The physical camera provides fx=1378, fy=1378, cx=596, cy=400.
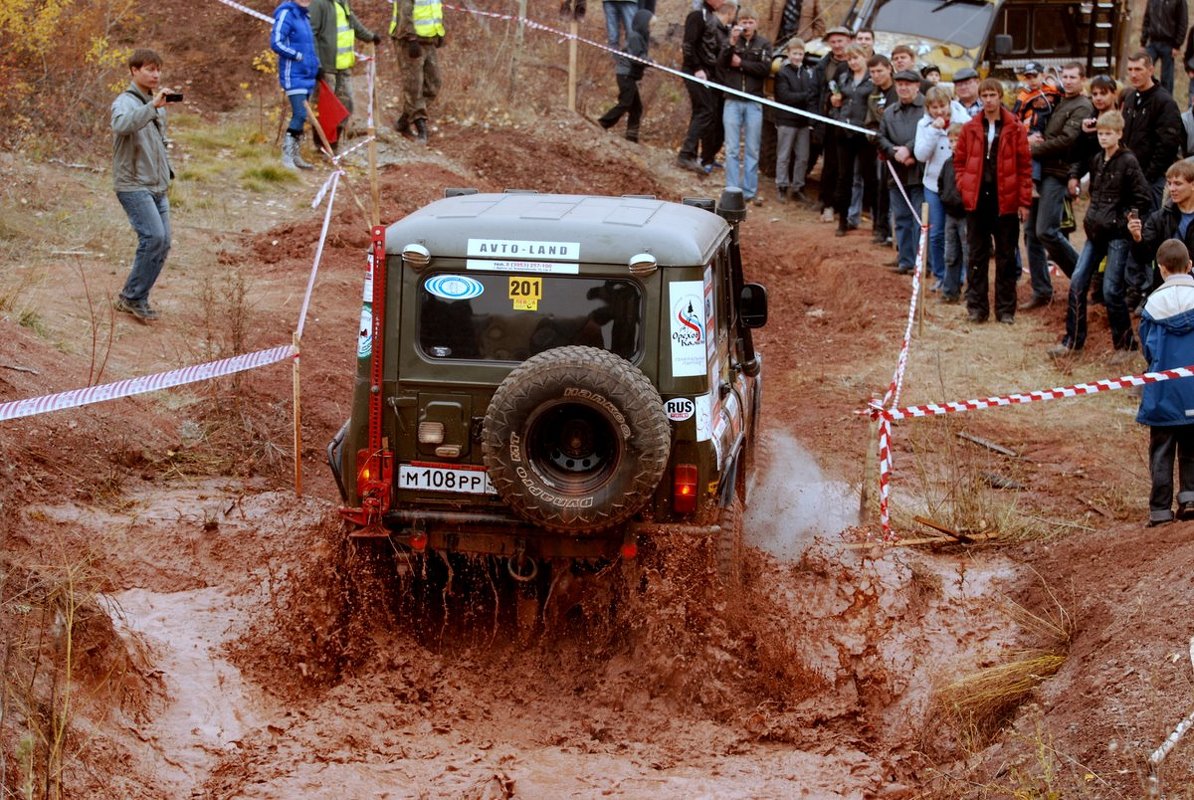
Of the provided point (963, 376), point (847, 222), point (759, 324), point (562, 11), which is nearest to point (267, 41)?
point (562, 11)

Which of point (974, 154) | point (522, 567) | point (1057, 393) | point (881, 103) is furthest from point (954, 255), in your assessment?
point (522, 567)

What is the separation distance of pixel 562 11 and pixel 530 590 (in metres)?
17.2

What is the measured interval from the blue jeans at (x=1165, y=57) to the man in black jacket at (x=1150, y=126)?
8.22 meters

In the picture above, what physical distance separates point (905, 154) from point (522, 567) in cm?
881

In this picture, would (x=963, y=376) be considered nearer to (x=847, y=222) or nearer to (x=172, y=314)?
(x=847, y=222)

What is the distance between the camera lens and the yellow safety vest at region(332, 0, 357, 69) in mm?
15984

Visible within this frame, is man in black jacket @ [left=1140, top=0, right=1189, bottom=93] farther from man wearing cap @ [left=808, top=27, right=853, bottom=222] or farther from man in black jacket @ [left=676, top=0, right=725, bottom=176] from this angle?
man in black jacket @ [left=676, top=0, right=725, bottom=176]

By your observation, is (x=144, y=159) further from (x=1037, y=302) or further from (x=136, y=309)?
(x=1037, y=302)

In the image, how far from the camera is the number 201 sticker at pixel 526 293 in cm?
595

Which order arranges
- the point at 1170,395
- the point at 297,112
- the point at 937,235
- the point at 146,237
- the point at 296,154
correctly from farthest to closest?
1. the point at 296,154
2. the point at 297,112
3. the point at 937,235
4. the point at 146,237
5. the point at 1170,395

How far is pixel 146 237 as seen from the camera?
10219mm

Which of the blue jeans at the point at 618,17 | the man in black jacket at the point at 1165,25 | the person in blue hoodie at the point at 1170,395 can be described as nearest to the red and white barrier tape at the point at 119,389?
the person in blue hoodie at the point at 1170,395

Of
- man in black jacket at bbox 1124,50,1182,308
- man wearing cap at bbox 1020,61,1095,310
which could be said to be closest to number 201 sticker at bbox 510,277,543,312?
man in black jacket at bbox 1124,50,1182,308

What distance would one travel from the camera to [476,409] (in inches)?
236
